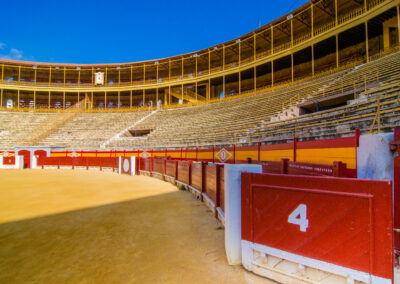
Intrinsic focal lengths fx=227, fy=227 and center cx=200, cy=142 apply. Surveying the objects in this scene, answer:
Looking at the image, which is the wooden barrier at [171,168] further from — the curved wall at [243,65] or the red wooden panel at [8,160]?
the red wooden panel at [8,160]

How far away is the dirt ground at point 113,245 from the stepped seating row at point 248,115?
6.03 metres

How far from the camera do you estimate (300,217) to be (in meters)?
2.35

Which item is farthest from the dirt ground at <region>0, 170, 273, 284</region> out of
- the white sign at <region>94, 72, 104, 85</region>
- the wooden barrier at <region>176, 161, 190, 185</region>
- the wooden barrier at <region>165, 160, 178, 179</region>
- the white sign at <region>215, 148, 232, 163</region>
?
the white sign at <region>94, 72, 104, 85</region>

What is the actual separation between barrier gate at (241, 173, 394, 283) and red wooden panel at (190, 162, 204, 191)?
4.09 metres

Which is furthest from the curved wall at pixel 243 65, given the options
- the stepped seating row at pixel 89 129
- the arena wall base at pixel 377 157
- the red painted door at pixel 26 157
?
the arena wall base at pixel 377 157

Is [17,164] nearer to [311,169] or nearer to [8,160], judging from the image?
[8,160]

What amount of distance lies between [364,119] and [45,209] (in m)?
9.07

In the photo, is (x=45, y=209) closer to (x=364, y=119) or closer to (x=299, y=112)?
(x=364, y=119)

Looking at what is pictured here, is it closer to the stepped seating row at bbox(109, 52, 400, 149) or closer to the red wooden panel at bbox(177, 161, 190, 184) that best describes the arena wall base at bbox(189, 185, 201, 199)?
the red wooden panel at bbox(177, 161, 190, 184)

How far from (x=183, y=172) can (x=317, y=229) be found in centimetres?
751

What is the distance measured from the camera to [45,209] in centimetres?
571

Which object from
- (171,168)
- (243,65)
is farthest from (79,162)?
(243,65)

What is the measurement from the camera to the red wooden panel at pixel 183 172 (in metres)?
8.84

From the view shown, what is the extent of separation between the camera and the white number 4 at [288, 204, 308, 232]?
2.31 metres
